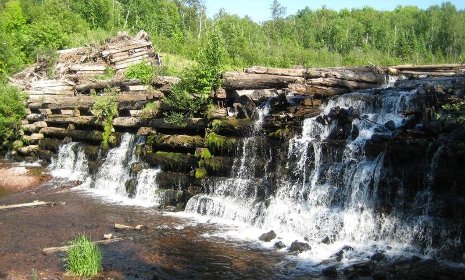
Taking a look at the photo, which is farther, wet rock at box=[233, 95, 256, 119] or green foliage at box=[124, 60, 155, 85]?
green foliage at box=[124, 60, 155, 85]

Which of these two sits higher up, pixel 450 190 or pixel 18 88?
pixel 18 88

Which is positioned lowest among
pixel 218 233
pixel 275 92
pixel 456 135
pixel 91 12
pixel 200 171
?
pixel 218 233

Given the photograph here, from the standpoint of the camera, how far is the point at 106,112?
25703mm

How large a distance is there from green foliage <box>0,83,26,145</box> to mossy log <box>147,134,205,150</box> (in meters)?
14.6

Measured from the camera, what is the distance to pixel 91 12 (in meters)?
61.8

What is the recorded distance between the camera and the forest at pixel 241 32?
43.2 metres

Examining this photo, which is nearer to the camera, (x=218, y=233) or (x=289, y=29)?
(x=218, y=233)

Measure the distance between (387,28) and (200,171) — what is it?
109 metres

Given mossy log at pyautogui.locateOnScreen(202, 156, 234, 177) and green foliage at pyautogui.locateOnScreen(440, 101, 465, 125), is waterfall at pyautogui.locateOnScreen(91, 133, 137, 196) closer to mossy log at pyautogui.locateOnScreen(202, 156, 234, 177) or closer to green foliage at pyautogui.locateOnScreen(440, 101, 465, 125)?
mossy log at pyautogui.locateOnScreen(202, 156, 234, 177)

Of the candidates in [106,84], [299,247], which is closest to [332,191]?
[299,247]

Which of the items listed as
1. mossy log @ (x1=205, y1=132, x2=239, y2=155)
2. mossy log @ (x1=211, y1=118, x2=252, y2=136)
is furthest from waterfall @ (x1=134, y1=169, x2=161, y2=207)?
mossy log @ (x1=211, y1=118, x2=252, y2=136)

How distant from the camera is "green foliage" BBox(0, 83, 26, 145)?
3077 centimetres

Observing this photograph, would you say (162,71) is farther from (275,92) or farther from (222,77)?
(275,92)

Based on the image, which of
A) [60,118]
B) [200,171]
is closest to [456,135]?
[200,171]
